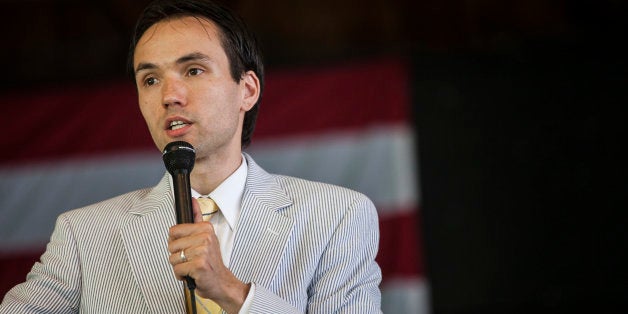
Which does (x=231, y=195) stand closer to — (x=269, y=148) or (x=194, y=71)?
(x=194, y=71)

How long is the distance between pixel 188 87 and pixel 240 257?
0.37m

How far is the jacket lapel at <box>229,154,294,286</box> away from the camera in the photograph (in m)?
1.88

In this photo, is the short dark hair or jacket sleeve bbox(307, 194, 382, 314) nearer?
jacket sleeve bbox(307, 194, 382, 314)

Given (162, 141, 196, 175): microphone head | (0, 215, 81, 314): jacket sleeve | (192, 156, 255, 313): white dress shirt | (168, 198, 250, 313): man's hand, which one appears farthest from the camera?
(192, 156, 255, 313): white dress shirt

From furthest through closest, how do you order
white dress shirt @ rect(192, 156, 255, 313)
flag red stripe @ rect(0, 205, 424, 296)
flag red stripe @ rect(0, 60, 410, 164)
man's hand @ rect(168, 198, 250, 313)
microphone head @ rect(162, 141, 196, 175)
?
flag red stripe @ rect(0, 60, 410, 164) → flag red stripe @ rect(0, 205, 424, 296) → white dress shirt @ rect(192, 156, 255, 313) → microphone head @ rect(162, 141, 196, 175) → man's hand @ rect(168, 198, 250, 313)

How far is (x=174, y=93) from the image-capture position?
1.90 meters

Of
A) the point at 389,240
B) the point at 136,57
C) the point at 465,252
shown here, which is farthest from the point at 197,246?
A: the point at 465,252

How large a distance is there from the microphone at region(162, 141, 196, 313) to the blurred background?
7.70 feet

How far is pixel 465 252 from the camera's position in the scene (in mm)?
4105

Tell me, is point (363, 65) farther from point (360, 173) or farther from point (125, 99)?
point (125, 99)

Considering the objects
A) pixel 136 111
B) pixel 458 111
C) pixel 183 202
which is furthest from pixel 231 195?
pixel 458 111

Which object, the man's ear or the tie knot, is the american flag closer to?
the man's ear

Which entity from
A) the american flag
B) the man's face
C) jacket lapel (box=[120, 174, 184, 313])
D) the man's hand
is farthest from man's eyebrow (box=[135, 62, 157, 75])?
the american flag

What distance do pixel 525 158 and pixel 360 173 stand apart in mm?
780
